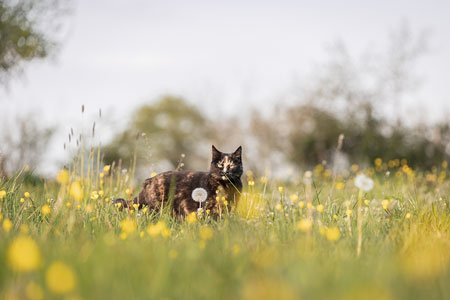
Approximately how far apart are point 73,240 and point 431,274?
8.34 feet

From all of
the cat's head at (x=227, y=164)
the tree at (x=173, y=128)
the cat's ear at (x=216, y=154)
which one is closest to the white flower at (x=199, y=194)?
the cat's head at (x=227, y=164)

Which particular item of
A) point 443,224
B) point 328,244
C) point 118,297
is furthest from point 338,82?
point 118,297

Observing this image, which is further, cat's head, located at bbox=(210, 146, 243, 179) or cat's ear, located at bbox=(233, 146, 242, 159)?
cat's ear, located at bbox=(233, 146, 242, 159)

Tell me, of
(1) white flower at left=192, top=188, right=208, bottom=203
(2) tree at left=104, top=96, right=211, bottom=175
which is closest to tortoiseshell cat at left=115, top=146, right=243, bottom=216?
(1) white flower at left=192, top=188, right=208, bottom=203

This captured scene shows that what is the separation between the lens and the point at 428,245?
312 cm

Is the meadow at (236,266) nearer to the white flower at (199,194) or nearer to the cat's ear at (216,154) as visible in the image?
the white flower at (199,194)

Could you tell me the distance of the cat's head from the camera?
17.4 feet

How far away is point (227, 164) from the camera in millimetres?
5371

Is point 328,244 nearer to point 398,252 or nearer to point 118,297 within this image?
point 398,252

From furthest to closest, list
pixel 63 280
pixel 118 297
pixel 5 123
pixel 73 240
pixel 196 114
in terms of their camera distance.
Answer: pixel 196 114, pixel 5 123, pixel 73 240, pixel 118 297, pixel 63 280

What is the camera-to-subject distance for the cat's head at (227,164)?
17.4ft

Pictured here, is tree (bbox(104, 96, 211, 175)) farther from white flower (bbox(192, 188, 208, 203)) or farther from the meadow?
the meadow

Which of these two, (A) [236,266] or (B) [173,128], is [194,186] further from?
(B) [173,128]

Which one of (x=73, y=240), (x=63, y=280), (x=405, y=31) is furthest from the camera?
(x=405, y=31)
